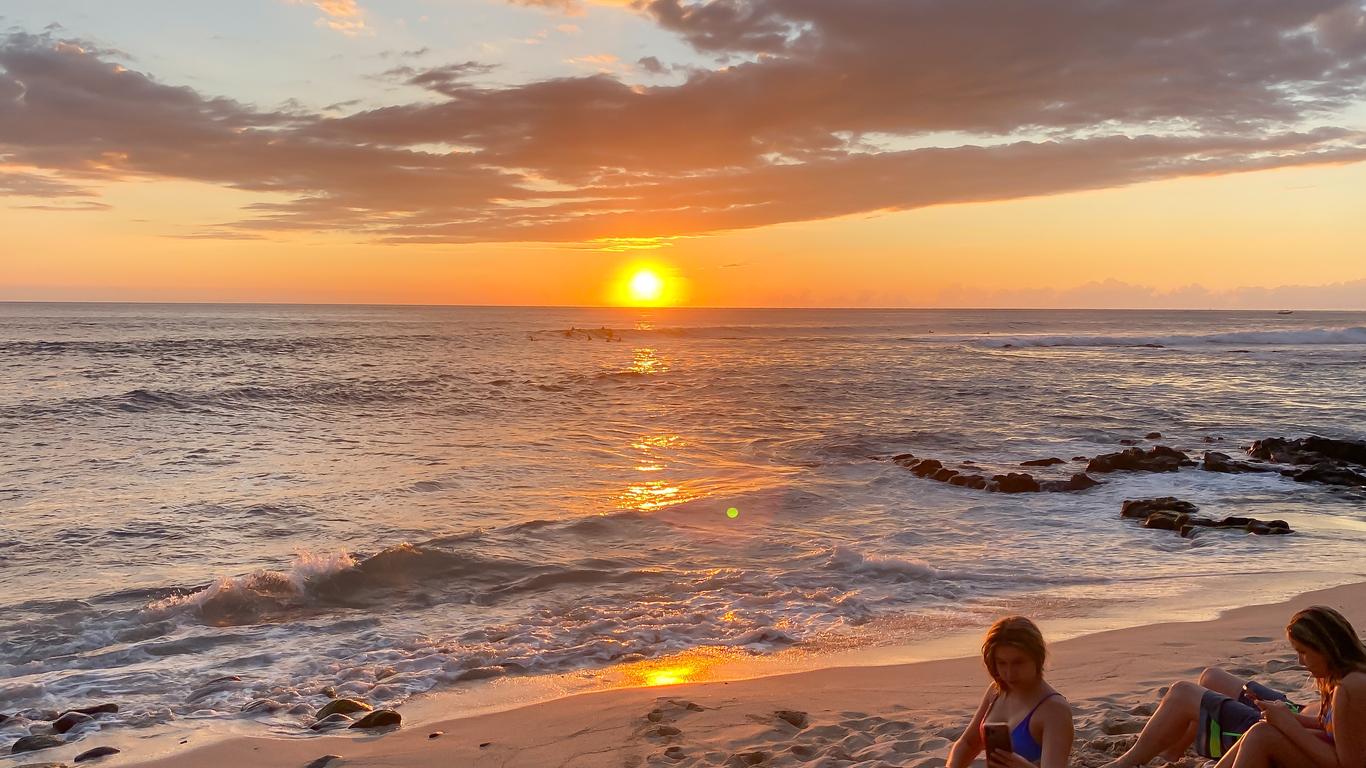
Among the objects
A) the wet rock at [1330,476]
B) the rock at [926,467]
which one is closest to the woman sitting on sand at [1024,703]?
the rock at [926,467]

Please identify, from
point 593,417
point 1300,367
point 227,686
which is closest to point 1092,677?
point 227,686

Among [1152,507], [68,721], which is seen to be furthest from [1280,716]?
[1152,507]

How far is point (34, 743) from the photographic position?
A: 20.9 ft

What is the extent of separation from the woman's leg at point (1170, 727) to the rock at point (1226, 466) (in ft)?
56.0

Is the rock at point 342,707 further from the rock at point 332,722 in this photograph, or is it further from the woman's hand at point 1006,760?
the woman's hand at point 1006,760

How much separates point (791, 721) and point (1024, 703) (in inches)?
101

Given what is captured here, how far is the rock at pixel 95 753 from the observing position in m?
6.14

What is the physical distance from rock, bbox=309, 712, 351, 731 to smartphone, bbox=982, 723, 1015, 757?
4742 millimetres

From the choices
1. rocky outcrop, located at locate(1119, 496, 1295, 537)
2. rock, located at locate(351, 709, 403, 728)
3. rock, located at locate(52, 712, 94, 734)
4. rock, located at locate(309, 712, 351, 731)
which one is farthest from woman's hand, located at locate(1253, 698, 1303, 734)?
rocky outcrop, located at locate(1119, 496, 1295, 537)

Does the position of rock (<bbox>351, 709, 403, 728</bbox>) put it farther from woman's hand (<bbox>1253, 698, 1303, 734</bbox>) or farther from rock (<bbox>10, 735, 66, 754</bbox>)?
woman's hand (<bbox>1253, 698, 1303, 734</bbox>)

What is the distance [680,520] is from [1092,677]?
807cm

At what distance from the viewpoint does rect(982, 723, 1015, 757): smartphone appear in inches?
161

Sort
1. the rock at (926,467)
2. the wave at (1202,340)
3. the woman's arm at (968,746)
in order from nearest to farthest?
the woman's arm at (968,746)
the rock at (926,467)
the wave at (1202,340)

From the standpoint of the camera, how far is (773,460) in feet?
69.8
